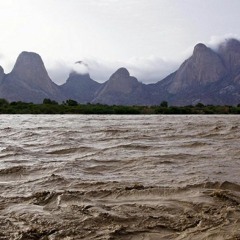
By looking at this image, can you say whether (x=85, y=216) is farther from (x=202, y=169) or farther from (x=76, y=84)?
(x=76, y=84)

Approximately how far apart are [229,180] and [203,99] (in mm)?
123749

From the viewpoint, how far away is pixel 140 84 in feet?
557

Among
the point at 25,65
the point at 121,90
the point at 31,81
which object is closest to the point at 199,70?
the point at 121,90

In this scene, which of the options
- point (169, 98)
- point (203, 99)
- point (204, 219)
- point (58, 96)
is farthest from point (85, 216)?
point (58, 96)

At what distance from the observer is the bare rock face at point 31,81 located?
15370cm

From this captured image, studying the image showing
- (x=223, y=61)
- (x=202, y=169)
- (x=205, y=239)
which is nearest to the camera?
(x=205, y=239)

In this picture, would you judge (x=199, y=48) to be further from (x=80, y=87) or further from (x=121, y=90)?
(x=80, y=87)

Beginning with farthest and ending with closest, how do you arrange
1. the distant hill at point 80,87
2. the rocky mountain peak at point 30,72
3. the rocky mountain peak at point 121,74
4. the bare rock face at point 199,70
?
the rocky mountain peak at point 121,74 < the rocky mountain peak at point 30,72 < the distant hill at point 80,87 < the bare rock face at point 199,70

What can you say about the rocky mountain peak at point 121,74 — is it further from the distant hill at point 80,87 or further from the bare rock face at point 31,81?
the bare rock face at point 31,81

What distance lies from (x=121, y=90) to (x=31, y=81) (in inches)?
1719

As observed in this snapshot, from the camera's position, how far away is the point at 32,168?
6.66 m

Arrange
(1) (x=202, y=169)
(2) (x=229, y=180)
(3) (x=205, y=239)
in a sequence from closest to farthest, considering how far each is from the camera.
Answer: (3) (x=205, y=239), (2) (x=229, y=180), (1) (x=202, y=169)

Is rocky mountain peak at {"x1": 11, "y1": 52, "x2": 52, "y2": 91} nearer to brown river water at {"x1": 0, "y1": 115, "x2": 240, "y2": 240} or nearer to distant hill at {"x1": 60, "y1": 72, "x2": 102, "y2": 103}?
distant hill at {"x1": 60, "y1": 72, "x2": 102, "y2": 103}

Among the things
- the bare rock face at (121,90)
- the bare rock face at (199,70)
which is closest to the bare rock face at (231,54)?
the bare rock face at (199,70)
